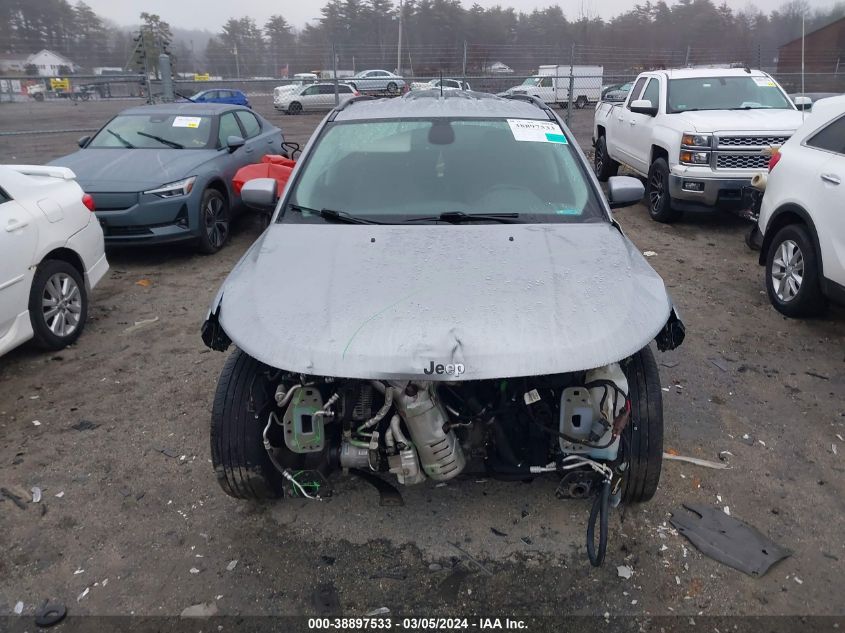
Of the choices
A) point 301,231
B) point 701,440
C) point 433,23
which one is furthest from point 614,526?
point 433,23

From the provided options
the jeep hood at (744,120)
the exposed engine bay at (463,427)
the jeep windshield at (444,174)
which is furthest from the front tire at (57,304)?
the jeep hood at (744,120)

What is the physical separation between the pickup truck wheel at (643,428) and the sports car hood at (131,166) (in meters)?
5.69

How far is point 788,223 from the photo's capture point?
5.55 m

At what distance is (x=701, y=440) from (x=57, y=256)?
476 centimetres

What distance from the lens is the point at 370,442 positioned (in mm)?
2641

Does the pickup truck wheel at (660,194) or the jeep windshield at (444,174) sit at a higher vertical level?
the jeep windshield at (444,174)

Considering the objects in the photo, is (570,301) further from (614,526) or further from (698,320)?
(698,320)

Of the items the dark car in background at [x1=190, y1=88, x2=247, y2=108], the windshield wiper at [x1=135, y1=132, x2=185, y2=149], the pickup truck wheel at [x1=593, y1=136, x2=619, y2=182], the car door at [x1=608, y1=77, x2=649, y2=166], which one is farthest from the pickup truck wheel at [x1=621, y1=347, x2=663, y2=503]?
the dark car in background at [x1=190, y1=88, x2=247, y2=108]

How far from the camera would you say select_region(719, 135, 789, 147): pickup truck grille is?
7578 mm

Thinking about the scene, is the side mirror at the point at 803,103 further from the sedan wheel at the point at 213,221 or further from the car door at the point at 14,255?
the car door at the point at 14,255

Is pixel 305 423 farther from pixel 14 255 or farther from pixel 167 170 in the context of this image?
pixel 167 170

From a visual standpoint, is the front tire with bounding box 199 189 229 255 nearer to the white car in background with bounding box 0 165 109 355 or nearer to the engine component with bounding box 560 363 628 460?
the white car in background with bounding box 0 165 109 355

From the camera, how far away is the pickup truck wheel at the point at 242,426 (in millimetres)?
2859

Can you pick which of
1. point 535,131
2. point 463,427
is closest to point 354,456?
point 463,427
